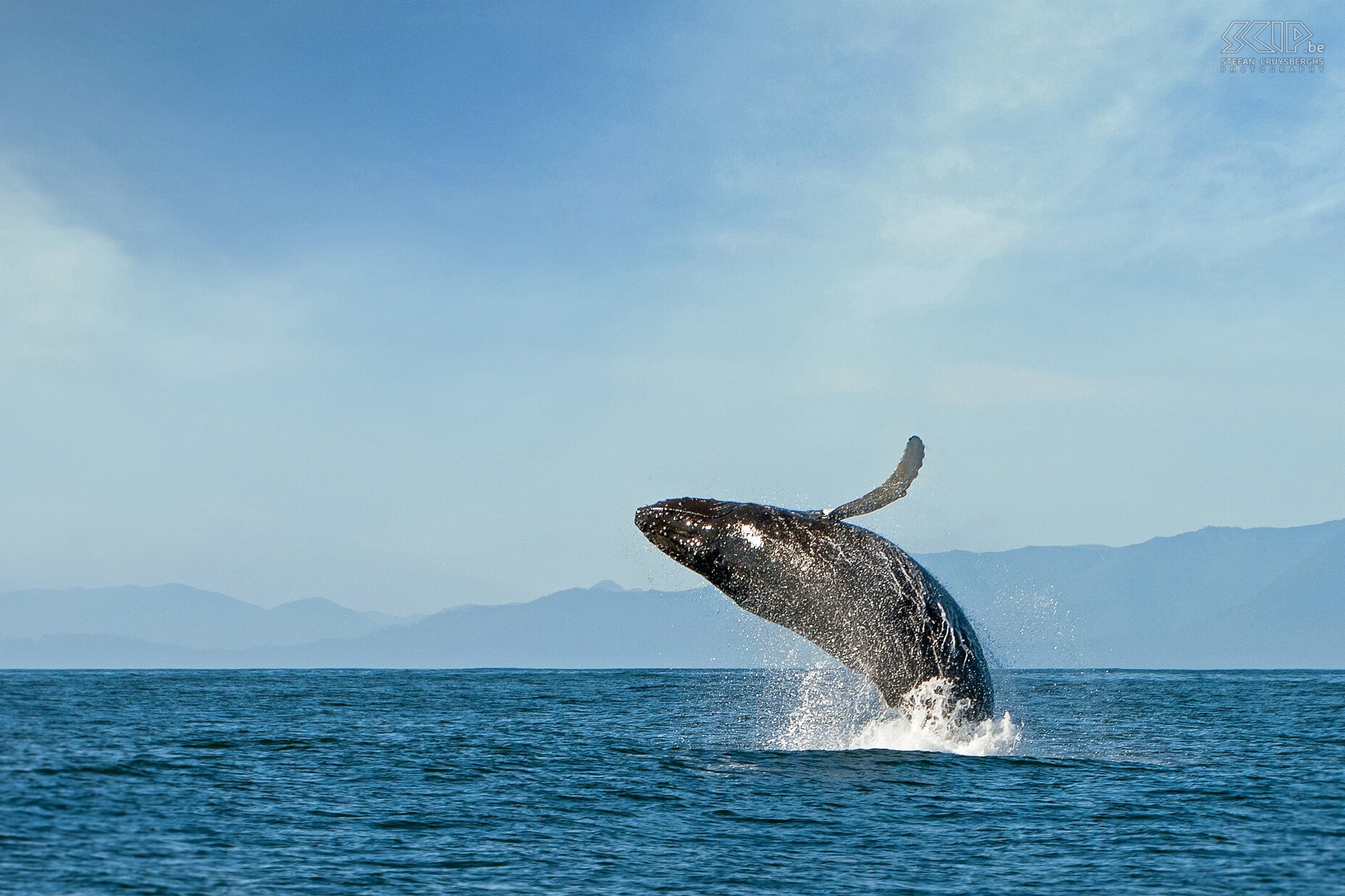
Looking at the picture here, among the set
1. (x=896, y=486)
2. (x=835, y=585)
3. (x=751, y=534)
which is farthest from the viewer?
(x=751, y=534)

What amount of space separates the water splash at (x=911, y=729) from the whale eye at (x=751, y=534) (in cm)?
299

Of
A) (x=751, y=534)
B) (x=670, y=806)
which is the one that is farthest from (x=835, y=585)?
(x=670, y=806)

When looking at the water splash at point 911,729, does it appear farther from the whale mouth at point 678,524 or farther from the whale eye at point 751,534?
the whale mouth at point 678,524

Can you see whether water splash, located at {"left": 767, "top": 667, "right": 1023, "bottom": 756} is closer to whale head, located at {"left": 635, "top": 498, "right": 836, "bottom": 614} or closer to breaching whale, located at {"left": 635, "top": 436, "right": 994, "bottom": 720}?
breaching whale, located at {"left": 635, "top": 436, "right": 994, "bottom": 720}

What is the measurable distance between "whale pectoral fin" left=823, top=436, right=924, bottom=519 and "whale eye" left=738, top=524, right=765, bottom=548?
1384mm

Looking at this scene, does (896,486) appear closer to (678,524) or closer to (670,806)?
(678,524)

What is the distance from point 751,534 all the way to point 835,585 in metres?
1.31

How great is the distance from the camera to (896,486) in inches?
583

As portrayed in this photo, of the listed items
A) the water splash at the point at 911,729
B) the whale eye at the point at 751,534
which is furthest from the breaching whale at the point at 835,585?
the water splash at the point at 911,729

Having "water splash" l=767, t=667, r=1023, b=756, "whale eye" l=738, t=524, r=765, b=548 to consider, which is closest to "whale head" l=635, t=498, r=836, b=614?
"whale eye" l=738, t=524, r=765, b=548

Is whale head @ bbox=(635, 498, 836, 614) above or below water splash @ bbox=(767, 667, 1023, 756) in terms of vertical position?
above

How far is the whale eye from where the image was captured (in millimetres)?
16188

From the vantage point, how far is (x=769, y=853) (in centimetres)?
1134

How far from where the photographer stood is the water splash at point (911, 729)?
656 inches
